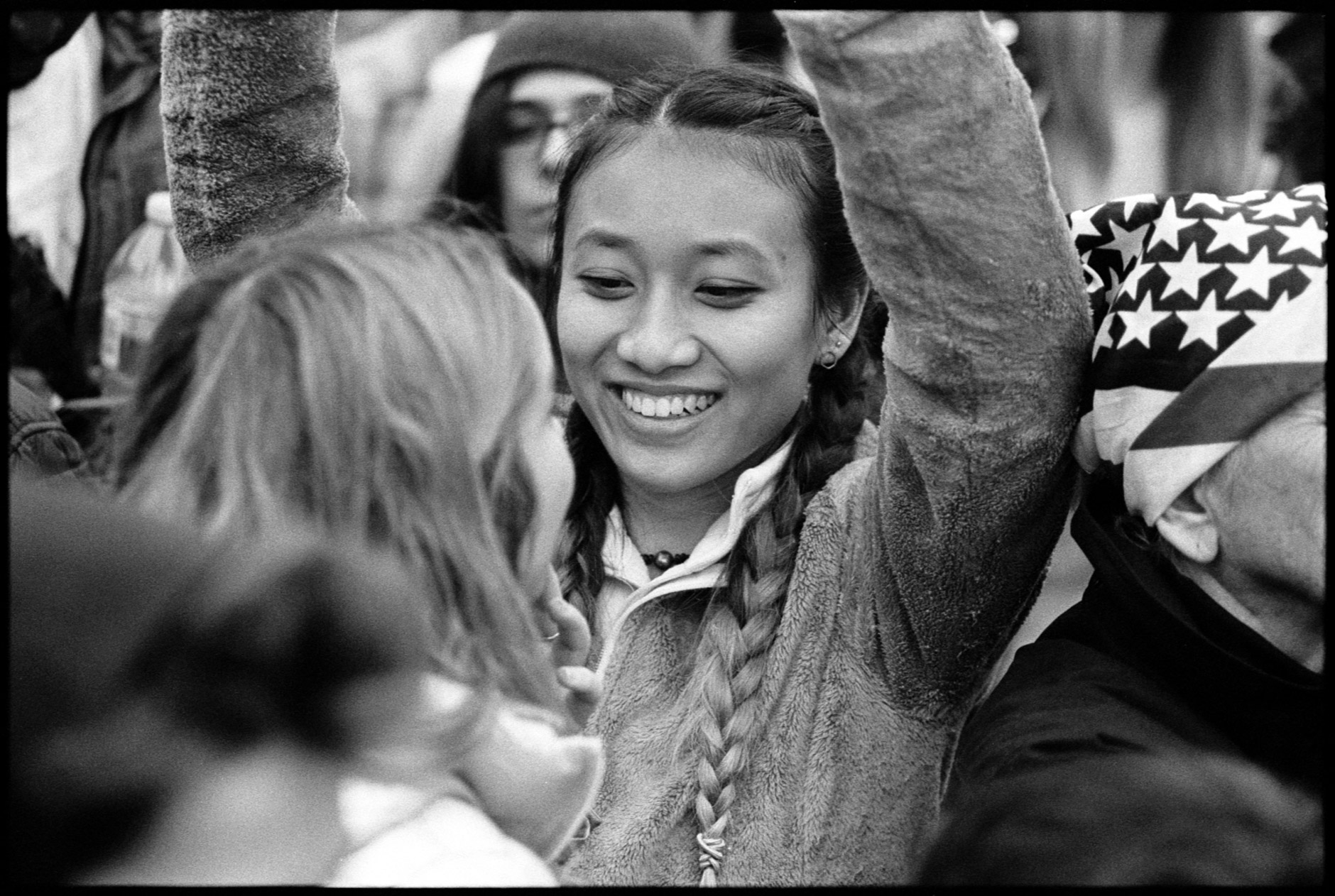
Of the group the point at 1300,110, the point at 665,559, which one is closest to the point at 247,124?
the point at 665,559

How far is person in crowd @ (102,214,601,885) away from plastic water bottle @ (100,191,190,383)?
1.98 metres

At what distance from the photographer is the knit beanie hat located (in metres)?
3.17

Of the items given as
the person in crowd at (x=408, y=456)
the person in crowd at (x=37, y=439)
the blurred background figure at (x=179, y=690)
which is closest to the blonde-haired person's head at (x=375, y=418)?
the person in crowd at (x=408, y=456)

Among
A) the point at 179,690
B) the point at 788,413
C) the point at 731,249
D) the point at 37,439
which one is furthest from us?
the point at 37,439

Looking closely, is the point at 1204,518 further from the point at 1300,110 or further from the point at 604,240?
the point at 1300,110

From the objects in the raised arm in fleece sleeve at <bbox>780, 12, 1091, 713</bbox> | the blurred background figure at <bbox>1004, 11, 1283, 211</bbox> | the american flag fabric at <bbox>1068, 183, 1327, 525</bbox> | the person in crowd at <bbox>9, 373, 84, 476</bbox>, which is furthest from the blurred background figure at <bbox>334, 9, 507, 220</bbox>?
the american flag fabric at <bbox>1068, 183, 1327, 525</bbox>

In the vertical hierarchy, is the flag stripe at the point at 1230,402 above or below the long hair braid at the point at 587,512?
above

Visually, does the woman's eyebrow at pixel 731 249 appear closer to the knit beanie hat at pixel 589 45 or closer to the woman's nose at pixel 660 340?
the woman's nose at pixel 660 340

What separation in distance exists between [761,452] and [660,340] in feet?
0.77

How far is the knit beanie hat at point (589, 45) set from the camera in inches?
125

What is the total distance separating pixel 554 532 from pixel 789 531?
1.80 feet

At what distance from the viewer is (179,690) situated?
0.77 metres

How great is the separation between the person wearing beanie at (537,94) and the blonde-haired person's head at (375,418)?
190cm

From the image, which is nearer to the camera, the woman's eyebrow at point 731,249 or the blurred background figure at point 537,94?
the woman's eyebrow at point 731,249
